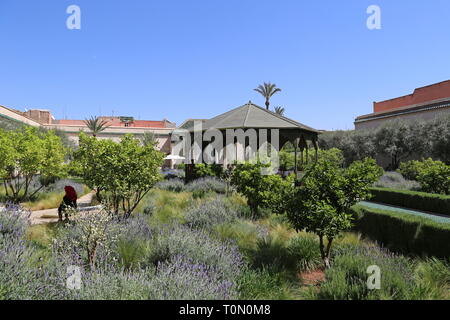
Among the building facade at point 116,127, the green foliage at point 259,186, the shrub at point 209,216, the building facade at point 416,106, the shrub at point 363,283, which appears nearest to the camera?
the shrub at point 363,283

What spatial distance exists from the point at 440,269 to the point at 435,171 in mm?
10830

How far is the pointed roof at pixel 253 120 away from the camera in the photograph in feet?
52.7

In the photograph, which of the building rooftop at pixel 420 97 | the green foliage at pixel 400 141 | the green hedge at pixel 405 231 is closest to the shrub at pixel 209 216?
the green hedge at pixel 405 231

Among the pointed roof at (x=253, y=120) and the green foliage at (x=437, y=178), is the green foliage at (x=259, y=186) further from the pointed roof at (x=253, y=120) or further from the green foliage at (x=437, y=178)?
the green foliage at (x=437, y=178)

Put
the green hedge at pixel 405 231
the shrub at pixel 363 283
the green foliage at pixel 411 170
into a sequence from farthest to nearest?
the green foliage at pixel 411 170 → the green hedge at pixel 405 231 → the shrub at pixel 363 283

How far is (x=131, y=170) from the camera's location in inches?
316

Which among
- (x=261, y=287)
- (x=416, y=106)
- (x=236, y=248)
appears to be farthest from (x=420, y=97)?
(x=261, y=287)

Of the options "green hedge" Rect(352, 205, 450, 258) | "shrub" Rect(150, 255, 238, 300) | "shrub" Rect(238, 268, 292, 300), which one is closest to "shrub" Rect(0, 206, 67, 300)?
"shrub" Rect(150, 255, 238, 300)

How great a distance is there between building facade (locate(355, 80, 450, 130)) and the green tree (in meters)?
32.0

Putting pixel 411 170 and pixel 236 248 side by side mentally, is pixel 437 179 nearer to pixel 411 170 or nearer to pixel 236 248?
pixel 411 170

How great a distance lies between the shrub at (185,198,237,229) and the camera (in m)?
7.43

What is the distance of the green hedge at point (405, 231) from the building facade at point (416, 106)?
2937 cm
